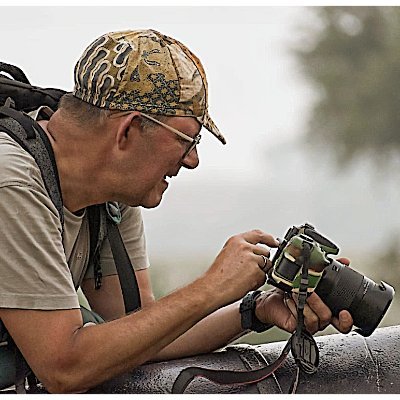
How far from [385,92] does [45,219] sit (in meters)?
7.99

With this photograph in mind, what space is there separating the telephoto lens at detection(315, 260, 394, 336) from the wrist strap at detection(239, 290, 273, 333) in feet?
0.66

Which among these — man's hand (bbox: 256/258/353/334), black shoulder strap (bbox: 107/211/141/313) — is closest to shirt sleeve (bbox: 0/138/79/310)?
black shoulder strap (bbox: 107/211/141/313)

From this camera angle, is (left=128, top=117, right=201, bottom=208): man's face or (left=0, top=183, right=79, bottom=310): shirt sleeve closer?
(left=0, top=183, right=79, bottom=310): shirt sleeve

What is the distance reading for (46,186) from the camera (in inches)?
54.6

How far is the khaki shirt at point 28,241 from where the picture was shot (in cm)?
129

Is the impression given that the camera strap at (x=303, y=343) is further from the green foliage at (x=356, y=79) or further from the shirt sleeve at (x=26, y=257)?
the green foliage at (x=356, y=79)

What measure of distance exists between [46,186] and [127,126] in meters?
0.17

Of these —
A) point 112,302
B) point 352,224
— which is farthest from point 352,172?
point 112,302

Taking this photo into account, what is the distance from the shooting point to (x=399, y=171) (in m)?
9.43

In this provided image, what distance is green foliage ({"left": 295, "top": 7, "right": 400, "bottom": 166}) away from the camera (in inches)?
347

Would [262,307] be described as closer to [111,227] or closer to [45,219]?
[111,227]

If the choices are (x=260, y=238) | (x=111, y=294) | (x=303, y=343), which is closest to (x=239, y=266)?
(x=260, y=238)

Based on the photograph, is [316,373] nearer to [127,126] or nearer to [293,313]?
[293,313]

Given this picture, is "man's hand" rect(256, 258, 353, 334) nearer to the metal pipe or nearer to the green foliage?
the metal pipe
